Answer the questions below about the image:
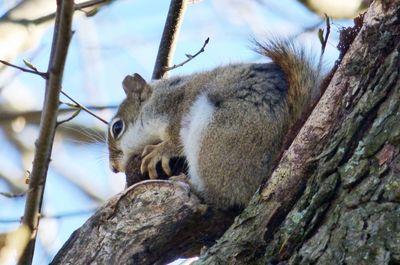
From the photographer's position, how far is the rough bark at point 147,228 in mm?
2741

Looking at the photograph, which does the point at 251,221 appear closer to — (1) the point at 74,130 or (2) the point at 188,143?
(2) the point at 188,143

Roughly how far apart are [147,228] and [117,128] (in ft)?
4.27

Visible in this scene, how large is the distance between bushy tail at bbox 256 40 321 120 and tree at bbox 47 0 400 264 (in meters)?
0.38

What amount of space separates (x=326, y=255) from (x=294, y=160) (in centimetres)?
42

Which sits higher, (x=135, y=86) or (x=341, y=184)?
(x=135, y=86)

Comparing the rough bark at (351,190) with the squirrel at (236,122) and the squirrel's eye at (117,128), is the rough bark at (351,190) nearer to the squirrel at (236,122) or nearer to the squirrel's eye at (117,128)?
the squirrel at (236,122)

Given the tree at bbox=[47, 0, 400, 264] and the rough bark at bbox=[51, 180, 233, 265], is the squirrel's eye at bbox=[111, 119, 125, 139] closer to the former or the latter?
the rough bark at bbox=[51, 180, 233, 265]

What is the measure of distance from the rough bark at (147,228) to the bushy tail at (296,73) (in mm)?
489

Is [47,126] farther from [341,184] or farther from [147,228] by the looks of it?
[341,184]

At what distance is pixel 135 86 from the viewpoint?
4109 mm

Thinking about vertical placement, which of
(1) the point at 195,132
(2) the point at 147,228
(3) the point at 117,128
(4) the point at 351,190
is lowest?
(4) the point at 351,190

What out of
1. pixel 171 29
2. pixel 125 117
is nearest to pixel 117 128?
pixel 125 117

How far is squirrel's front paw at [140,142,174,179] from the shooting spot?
130 inches

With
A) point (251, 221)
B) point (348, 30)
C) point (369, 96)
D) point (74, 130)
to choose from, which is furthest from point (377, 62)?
point (74, 130)
